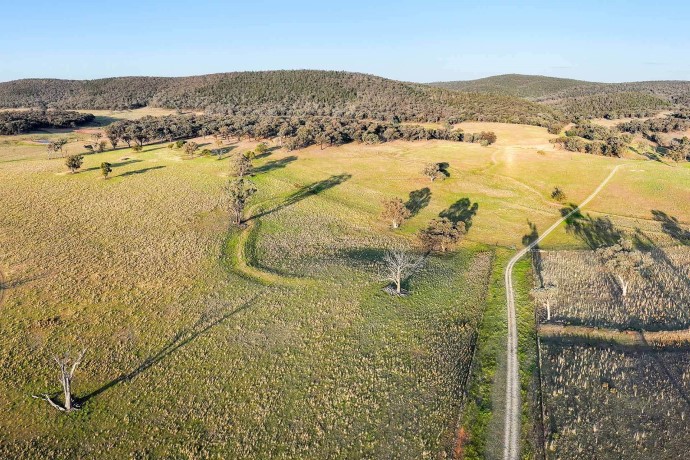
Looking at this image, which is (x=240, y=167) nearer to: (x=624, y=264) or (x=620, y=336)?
(x=624, y=264)

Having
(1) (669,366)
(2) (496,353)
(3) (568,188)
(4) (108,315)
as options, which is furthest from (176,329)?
(3) (568,188)

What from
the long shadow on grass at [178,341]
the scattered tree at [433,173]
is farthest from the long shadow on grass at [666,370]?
the scattered tree at [433,173]

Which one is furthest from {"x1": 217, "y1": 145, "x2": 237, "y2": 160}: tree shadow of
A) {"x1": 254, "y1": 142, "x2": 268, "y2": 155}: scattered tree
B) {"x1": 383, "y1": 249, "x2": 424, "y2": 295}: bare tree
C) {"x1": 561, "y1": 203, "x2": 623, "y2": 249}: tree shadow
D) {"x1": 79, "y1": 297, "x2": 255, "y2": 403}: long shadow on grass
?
{"x1": 561, "y1": 203, "x2": 623, "y2": 249}: tree shadow

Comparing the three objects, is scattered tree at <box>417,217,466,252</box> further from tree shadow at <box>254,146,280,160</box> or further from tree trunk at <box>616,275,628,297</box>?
tree shadow at <box>254,146,280,160</box>

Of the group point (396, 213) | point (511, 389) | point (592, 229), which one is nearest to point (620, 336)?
point (511, 389)

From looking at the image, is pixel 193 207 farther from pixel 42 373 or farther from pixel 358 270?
pixel 42 373
